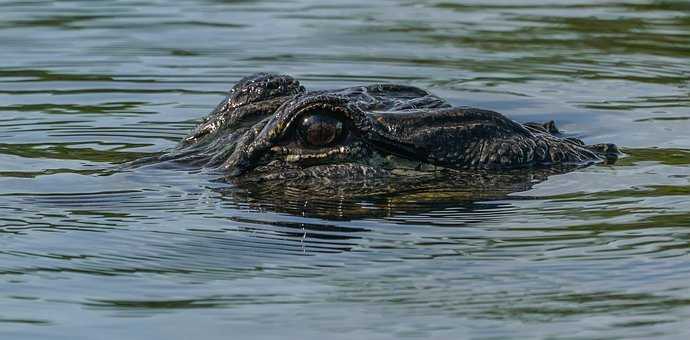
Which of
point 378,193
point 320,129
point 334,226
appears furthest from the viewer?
point 320,129

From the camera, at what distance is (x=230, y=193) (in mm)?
9344

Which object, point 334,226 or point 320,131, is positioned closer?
point 334,226

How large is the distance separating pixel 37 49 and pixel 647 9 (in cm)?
739

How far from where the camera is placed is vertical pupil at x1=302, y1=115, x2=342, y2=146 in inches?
378

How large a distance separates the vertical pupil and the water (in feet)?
1.92

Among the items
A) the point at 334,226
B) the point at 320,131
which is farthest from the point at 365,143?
the point at 334,226

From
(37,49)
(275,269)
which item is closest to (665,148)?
(275,269)

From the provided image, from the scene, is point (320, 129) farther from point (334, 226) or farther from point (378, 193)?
point (334, 226)

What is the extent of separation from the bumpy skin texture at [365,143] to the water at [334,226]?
34 cm

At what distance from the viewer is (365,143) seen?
968 cm

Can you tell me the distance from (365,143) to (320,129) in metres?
0.30

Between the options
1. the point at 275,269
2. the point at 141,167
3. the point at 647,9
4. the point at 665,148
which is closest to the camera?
the point at 275,269

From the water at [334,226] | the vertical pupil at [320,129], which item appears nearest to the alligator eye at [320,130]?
the vertical pupil at [320,129]

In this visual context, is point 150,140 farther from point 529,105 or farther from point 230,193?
point 529,105
